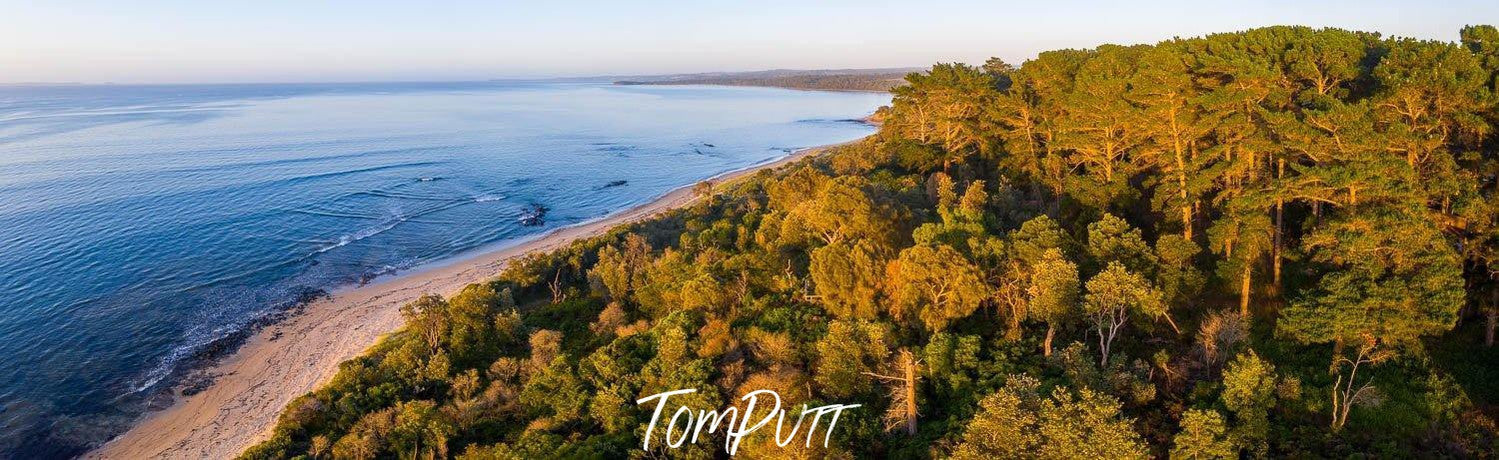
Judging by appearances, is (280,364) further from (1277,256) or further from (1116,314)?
(1277,256)

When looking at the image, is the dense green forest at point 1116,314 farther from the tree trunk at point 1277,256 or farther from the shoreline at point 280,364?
the shoreline at point 280,364

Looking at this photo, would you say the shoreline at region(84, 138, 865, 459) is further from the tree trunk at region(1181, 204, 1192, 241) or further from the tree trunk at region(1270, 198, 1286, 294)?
the tree trunk at region(1270, 198, 1286, 294)

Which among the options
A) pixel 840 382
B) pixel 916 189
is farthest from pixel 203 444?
pixel 916 189

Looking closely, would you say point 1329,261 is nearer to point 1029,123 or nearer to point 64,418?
point 1029,123

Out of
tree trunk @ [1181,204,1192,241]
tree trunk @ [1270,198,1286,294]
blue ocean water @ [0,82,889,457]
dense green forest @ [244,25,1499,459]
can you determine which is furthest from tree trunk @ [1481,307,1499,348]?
blue ocean water @ [0,82,889,457]

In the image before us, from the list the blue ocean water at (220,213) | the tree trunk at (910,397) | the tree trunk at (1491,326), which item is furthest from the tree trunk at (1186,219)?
the blue ocean water at (220,213)

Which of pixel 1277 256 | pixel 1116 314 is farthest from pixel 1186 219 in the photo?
pixel 1116 314
